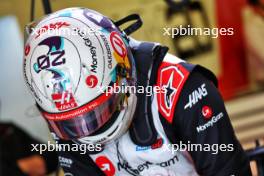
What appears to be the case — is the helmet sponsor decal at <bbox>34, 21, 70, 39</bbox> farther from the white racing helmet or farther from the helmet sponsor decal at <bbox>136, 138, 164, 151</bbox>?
the helmet sponsor decal at <bbox>136, 138, 164, 151</bbox>

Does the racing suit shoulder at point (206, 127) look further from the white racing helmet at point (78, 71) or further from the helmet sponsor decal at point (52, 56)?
the helmet sponsor decal at point (52, 56)

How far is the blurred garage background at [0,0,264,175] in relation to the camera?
2.14 meters

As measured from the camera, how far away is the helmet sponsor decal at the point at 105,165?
1.13 metres

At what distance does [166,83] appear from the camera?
1019mm

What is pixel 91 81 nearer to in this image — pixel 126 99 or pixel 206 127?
pixel 126 99

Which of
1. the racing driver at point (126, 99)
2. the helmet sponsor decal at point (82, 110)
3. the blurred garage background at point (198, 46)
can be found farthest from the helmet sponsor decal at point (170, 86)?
the blurred garage background at point (198, 46)

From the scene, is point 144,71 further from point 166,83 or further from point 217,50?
point 217,50

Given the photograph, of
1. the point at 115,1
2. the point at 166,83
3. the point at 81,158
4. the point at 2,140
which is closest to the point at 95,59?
the point at 166,83

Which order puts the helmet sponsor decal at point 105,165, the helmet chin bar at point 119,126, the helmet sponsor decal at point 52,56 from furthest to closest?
the helmet sponsor decal at point 105,165 < the helmet chin bar at point 119,126 < the helmet sponsor decal at point 52,56

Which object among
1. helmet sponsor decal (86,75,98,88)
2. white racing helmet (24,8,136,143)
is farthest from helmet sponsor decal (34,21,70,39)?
helmet sponsor decal (86,75,98,88)

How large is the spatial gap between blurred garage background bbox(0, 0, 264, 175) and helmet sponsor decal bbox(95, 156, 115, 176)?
40.8 inches

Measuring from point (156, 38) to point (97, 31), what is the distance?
4.50ft

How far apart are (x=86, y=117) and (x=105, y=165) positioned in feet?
0.75

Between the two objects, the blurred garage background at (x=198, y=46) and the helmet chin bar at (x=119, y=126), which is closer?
the helmet chin bar at (x=119, y=126)
